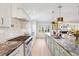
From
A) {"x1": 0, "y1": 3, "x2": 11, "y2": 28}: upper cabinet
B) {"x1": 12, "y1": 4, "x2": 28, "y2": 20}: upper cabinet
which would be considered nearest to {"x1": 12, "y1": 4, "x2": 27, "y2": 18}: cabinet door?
{"x1": 12, "y1": 4, "x2": 28, "y2": 20}: upper cabinet

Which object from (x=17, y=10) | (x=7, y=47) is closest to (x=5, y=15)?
(x=17, y=10)

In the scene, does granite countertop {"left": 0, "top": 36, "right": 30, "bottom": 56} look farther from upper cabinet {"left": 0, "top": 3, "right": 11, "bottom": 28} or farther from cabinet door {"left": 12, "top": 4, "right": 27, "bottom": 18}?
cabinet door {"left": 12, "top": 4, "right": 27, "bottom": 18}

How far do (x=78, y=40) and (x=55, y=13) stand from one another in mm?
1192

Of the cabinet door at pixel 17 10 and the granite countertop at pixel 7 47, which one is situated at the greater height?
the cabinet door at pixel 17 10

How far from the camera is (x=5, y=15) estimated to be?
2.61 m

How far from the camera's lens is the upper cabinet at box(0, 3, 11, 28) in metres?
2.40

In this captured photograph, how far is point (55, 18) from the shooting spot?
377cm

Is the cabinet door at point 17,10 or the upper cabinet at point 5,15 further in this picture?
the cabinet door at point 17,10

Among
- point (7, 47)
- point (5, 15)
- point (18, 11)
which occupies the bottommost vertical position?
point (7, 47)

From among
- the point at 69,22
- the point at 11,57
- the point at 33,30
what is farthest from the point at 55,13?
the point at 11,57

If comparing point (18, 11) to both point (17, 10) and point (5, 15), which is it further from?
point (5, 15)

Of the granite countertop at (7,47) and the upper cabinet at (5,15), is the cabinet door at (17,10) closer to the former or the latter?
the upper cabinet at (5,15)

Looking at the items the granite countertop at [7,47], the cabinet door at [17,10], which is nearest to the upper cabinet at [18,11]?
the cabinet door at [17,10]

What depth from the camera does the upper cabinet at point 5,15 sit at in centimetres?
240
